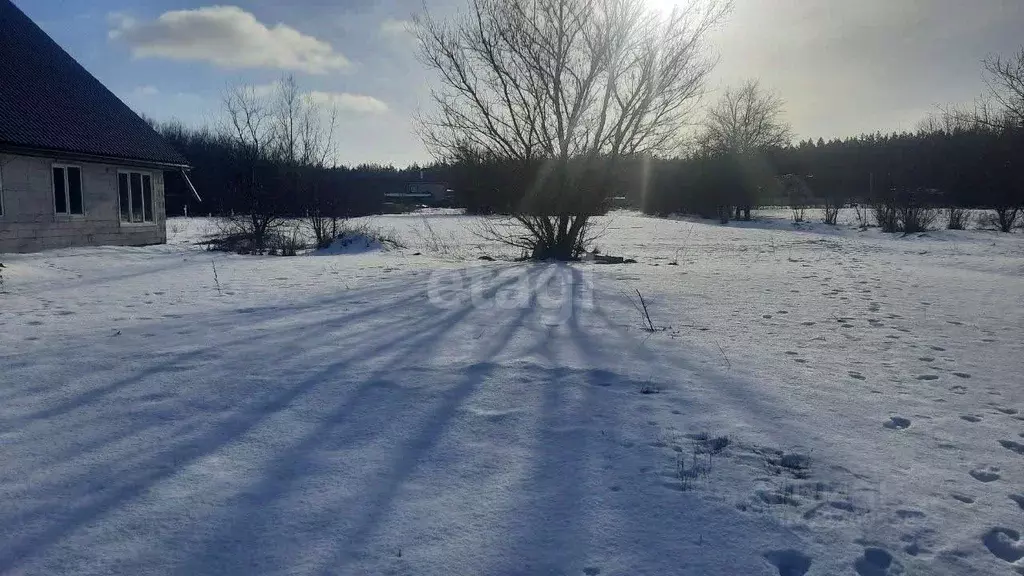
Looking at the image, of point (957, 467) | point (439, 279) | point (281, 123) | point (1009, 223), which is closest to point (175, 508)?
point (957, 467)

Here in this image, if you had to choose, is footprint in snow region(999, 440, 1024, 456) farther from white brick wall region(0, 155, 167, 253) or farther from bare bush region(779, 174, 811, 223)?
bare bush region(779, 174, 811, 223)

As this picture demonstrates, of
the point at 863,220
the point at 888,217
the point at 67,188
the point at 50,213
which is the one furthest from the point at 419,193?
the point at 50,213

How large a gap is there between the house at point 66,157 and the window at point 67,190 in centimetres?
2

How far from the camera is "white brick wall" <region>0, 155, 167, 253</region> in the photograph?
12891 millimetres

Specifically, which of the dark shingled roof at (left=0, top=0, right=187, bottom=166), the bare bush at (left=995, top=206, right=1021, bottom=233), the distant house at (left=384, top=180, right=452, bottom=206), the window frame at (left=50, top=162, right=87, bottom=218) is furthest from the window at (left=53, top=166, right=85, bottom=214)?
the distant house at (left=384, top=180, right=452, bottom=206)

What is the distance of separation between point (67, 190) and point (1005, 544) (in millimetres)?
17949

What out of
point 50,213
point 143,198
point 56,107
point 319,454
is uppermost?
point 56,107

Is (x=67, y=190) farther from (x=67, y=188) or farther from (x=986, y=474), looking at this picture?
(x=986, y=474)

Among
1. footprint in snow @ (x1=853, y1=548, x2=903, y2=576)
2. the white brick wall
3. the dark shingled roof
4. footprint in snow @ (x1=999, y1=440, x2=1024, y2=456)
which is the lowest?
footprint in snow @ (x1=853, y1=548, x2=903, y2=576)

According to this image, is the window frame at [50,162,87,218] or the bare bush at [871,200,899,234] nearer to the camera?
the window frame at [50,162,87,218]

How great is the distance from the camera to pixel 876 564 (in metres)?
2.20

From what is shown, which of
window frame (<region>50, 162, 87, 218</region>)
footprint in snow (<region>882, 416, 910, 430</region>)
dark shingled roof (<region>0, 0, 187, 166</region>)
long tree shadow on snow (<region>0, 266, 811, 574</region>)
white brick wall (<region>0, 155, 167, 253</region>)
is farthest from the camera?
window frame (<region>50, 162, 87, 218</region>)

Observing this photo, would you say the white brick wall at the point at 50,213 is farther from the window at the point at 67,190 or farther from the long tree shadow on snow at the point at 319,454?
the long tree shadow on snow at the point at 319,454

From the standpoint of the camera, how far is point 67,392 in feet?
12.4
